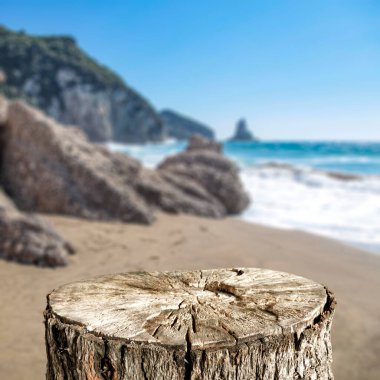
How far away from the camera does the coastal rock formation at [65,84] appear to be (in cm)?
5953

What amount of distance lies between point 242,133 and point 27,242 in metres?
97.7

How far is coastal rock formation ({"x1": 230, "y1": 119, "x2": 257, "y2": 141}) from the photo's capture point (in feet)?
329

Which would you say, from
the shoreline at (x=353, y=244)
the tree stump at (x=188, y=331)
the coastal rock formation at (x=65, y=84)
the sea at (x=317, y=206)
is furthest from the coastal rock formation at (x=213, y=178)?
the coastal rock formation at (x=65, y=84)

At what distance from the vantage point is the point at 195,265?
4719 mm

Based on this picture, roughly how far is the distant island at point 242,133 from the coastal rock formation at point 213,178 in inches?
3630

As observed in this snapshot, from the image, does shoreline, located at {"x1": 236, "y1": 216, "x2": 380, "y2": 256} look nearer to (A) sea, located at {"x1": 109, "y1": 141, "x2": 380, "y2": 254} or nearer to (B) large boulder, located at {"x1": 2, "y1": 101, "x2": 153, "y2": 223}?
(A) sea, located at {"x1": 109, "y1": 141, "x2": 380, "y2": 254}

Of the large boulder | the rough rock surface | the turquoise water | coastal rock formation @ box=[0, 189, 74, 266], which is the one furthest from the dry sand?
the turquoise water

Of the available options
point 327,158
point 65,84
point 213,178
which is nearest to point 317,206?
point 213,178

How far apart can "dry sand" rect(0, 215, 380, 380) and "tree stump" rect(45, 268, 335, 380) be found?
5.15ft

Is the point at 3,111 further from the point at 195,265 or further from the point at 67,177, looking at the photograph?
the point at 195,265

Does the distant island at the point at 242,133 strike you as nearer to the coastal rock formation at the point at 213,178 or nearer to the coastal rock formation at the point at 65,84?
the coastal rock formation at the point at 65,84

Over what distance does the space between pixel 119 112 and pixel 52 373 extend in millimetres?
73029

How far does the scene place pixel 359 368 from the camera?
3.07 m

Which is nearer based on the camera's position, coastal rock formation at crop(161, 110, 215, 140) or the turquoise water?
the turquoise water
